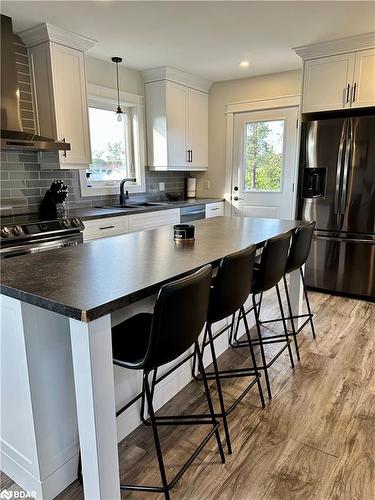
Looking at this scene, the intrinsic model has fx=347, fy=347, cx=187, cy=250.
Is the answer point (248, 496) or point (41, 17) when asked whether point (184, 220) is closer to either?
point (41, 17)

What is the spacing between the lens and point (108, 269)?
4.77ft

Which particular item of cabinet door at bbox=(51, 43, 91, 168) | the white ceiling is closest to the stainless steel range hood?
the white ceiling

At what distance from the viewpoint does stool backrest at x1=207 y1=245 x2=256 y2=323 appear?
1.54 metres


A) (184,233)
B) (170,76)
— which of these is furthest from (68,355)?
(170,76)

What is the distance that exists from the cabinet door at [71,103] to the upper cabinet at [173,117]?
1.17 meters

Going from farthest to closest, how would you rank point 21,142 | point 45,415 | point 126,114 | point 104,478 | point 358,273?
point 126,114
point 358,273
point 21,142
point 45,415
point 104,478

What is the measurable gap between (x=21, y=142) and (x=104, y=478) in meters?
2.41

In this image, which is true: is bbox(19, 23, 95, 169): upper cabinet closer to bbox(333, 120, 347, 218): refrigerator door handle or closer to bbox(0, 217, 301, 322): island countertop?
bbox(0, 217, 301, 322): island countertop

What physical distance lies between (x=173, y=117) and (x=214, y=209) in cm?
133

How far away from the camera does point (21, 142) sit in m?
2.68

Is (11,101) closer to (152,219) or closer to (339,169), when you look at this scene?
(152,219)

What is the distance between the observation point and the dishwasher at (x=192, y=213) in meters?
4.30

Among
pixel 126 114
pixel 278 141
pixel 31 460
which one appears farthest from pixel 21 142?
pixel 278 141

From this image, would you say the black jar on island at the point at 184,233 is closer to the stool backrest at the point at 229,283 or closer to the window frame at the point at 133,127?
the stool backrest at the point at 229,283
